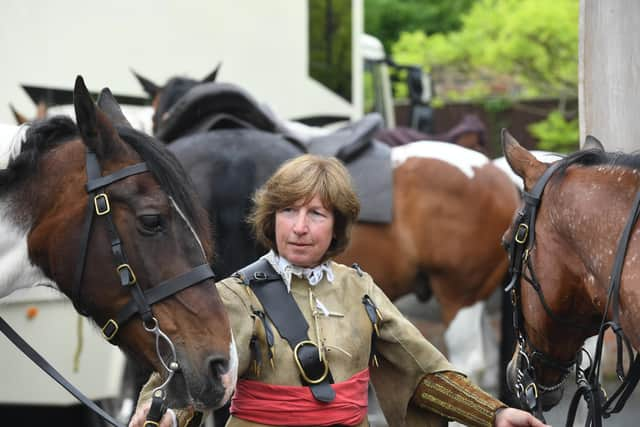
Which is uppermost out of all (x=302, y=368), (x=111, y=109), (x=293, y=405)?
(x=111, y=109)

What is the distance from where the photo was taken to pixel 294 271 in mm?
3564

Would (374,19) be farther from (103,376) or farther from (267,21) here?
(103,376)

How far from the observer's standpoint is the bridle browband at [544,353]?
139 inches

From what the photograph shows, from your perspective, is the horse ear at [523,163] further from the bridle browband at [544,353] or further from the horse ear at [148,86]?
the horse ear at [148,86]

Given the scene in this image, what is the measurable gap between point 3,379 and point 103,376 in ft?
2.60

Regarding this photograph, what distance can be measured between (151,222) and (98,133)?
32 cm

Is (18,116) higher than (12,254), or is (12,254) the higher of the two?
A: (12,254)

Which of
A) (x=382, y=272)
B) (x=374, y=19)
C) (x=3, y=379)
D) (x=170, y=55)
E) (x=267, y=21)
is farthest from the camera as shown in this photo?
(x=374, y=19)

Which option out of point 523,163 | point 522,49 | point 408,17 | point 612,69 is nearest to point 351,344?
point 523,163

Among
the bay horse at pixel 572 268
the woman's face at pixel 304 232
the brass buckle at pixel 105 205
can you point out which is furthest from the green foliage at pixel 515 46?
the brass buckle at pixel 105 205

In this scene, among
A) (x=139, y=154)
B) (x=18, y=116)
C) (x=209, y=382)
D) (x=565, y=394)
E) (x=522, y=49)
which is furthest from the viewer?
(x=522, y=49)

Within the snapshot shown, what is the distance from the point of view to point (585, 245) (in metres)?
3.61

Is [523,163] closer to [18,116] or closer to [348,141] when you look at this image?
[348,141]

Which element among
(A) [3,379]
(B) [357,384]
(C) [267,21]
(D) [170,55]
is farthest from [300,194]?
(C) [267,21]
